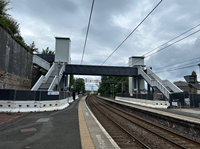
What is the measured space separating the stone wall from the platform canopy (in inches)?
429

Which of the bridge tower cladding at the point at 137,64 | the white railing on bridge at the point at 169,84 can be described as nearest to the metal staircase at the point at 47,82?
the bridge tower cladding at the point at 137,64

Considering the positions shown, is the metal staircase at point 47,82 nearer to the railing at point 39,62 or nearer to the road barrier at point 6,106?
the railing at point 39,62

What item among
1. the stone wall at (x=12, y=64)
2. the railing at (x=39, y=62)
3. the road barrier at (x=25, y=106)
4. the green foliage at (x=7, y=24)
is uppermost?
the green foliage at (x=7, y=24)

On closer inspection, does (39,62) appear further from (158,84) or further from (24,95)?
(158,84)

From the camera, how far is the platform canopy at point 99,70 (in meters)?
34.5

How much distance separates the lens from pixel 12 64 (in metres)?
18.9

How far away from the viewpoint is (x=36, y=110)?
13.8 metres

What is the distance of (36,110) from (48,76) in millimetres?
15718

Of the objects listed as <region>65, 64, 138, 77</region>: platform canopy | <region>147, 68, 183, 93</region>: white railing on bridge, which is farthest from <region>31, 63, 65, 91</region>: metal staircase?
<region>147, 68, 183, 93</region>: white railing on bridge

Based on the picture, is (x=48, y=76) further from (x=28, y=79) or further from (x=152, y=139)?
(x=152, y=139)

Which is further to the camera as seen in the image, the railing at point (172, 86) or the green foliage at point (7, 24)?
the railing at point (172, 86)

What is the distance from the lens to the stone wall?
1648 centimetres

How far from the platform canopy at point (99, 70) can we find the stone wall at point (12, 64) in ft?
35.8

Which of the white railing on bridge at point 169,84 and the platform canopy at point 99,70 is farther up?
the platform canopy at point 99,70
